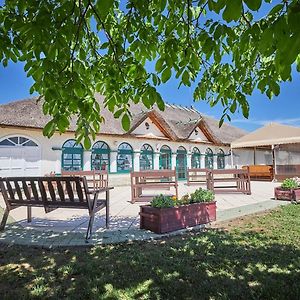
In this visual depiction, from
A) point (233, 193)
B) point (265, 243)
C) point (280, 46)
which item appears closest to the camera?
point (280, 46)

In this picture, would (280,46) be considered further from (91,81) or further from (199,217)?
(199,217)

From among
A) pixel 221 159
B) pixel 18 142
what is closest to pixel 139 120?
pixel 18 142

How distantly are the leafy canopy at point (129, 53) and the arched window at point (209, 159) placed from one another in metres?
19.9

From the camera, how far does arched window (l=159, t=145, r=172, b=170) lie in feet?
66.0

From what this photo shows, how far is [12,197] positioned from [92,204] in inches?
67.9

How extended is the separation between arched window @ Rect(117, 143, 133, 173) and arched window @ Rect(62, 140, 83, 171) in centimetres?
263

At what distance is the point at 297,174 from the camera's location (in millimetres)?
18688

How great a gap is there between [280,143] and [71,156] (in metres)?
13.9

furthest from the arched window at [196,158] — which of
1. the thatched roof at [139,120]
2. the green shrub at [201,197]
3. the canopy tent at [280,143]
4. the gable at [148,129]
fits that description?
the green shrub at [201,197]

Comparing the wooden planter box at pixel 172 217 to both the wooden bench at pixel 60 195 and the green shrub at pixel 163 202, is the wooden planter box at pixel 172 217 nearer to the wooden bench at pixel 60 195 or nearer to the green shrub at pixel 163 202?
the green shrub at pixel 163 202

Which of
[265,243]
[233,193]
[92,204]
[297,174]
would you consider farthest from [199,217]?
[297,174]

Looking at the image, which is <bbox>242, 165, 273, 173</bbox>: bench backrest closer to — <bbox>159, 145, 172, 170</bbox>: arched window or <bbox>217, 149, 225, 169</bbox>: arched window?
<bbox>217, 149, 225, 169</bbox>: arched window

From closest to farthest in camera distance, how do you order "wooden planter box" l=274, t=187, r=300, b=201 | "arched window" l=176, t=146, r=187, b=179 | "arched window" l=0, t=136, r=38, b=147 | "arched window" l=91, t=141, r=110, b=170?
"wooden planter box" l=274, t=187, r=300, b=201, "arched window" l=0, t=136, r=38, b=147, "arched window" l=91, t=141, r=110, b=170, "arched window" l=176, t=146, r=187, b=179

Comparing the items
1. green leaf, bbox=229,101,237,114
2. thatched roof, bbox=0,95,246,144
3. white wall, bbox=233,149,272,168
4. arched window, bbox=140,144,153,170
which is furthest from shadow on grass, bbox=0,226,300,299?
white wall, bbox=233,149,272,168
